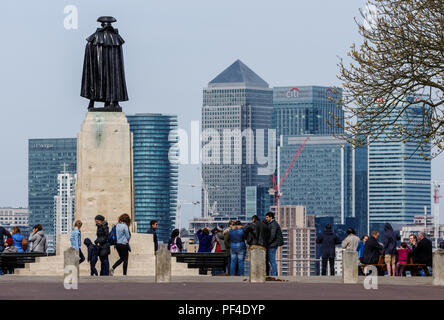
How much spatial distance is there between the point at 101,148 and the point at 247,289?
1747 cm

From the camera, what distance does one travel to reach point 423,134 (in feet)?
144

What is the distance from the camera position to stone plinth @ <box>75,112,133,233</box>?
50.4 meters

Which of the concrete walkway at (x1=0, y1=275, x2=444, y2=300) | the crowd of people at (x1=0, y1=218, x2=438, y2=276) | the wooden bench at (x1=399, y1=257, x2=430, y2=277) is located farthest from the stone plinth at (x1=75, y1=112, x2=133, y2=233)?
the wooden bench at (x1=399, y1=257, x2=430, y2=277)

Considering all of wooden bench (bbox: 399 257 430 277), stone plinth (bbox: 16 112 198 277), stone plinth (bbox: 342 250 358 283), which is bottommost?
wooden bench (bbox: 399 257 430 277)

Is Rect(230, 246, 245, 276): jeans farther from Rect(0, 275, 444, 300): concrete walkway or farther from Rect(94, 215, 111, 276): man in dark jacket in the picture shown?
Rect(94, 215, 111, 276): man in dark jacket

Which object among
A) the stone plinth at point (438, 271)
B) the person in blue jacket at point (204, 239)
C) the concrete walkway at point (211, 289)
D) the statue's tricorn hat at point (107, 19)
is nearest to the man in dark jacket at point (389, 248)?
the concrete walkway at point (211, 289)

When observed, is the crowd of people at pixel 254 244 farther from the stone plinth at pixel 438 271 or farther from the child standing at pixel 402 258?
the stone plinth at pixel 438 271

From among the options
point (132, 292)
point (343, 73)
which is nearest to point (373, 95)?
point (343, 73)

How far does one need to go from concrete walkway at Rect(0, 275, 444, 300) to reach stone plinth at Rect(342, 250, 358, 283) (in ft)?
1.24

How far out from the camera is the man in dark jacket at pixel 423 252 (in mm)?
44656

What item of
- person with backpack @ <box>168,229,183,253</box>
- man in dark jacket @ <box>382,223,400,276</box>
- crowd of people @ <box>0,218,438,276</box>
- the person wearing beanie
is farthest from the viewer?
person with backpack @ <box>168,229,183,253</box>

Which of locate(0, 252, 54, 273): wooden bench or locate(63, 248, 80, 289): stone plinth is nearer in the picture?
locate(63, 248, 80, 289): stone plinth

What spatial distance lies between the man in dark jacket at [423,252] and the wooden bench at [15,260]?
502 inches
